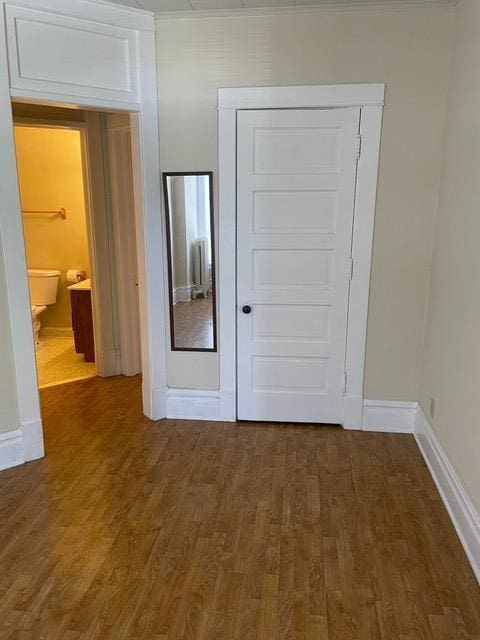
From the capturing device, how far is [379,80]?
3.09 metres

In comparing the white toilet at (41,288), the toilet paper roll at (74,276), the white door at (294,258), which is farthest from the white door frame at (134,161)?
the white toilet at (41,288)

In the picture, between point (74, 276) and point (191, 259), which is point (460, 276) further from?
point (74, 276)

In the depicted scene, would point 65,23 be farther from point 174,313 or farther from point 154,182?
point 174,313

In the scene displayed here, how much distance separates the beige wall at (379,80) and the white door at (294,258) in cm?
22

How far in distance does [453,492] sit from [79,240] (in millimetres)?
4565

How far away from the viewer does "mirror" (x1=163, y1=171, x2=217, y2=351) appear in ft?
11.2

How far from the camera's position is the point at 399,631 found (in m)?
1.91

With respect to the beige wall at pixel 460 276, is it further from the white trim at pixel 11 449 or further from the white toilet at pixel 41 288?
the white toilet at pixel 41 288

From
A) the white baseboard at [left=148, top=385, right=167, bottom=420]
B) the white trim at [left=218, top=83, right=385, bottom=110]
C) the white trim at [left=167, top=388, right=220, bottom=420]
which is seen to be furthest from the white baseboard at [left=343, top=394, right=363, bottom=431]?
the white trim at [left=218, top=83, right=385, bottom=110]

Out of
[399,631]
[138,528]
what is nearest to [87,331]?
[138,528]

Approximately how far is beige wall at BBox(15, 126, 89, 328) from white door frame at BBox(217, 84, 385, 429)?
269 cm

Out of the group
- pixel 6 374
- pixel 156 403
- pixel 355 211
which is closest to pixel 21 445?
pixel 6 374

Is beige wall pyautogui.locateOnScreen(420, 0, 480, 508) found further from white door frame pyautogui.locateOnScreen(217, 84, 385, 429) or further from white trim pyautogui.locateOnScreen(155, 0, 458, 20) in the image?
white door frame pyautogui.locateOnScreen(217, 84, 385, 429)

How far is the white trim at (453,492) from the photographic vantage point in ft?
7.45
